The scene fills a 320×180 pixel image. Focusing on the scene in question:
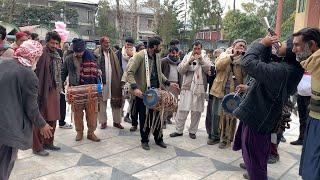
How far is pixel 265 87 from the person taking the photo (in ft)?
10.9

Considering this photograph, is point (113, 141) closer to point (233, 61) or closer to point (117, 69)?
point (117, 69)

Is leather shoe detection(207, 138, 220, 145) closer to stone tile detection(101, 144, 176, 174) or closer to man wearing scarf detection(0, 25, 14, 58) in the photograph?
stone tile detection(101, 144, 176, 174)

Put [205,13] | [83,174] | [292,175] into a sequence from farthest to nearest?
1. [205,13]
2. [292,175]
3. [83,174]

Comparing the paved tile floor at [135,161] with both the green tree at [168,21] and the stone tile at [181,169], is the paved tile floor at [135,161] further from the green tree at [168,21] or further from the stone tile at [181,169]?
the green tree at [168,21]

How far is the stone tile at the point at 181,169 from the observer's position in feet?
14.2

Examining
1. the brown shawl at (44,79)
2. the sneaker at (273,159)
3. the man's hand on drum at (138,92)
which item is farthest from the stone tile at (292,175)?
the brown shawl at (44,79)

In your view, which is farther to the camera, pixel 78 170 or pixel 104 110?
pixel 104 110

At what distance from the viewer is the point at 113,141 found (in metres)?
5.69

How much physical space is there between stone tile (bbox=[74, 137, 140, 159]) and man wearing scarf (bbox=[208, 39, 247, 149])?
Answer: 1395 mm

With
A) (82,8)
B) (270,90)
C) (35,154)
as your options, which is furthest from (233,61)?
(82,8)

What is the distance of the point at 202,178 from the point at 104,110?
2.75 m

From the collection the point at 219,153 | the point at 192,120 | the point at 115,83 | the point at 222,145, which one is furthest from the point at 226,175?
the point at 115,83

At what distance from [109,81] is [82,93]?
1.16 metres

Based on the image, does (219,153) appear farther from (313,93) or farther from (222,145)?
(313,93)
